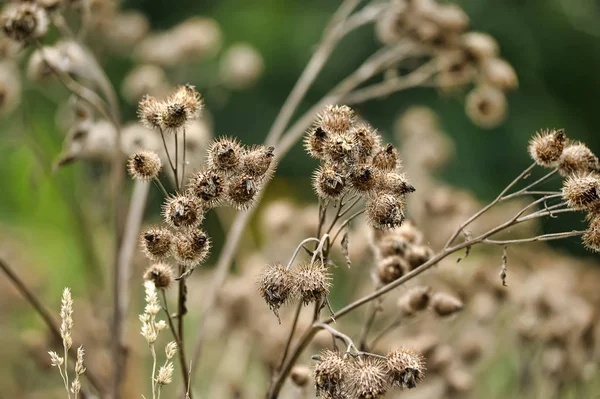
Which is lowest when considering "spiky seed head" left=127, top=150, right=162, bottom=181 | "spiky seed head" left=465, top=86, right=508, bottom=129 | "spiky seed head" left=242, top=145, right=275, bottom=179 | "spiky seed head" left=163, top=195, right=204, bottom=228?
"spiky seed head" left=163, top=195, right=204, bottom=228

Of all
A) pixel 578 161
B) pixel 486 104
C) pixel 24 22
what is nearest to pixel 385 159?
pixel 578 161

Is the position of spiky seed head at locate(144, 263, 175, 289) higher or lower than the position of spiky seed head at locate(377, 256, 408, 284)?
lower

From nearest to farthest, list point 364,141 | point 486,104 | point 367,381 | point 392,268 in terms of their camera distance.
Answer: point 367,381 < point 364,141 < point 392,268 < point 486,104

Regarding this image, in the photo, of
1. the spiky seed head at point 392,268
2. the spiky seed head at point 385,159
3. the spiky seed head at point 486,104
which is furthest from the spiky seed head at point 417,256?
the spiky seed head at point 486,104

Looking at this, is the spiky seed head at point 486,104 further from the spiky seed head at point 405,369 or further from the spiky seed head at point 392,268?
the spiky seed head at point 405,369

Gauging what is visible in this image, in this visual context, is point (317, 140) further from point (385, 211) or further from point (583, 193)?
point (583, 193)

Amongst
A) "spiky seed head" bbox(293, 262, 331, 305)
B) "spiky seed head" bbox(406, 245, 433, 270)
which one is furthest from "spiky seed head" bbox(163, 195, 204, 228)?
"spiky seed head" bbox(406, 245, 433, 270)

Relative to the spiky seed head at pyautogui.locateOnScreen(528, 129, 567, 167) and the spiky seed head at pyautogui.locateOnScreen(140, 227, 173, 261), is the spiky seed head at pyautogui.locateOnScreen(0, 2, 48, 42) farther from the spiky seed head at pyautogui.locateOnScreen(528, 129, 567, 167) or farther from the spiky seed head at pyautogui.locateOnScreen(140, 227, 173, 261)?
the spiky seed head at pyautogui.locateOnScreen(528, 129, 567, 167)
